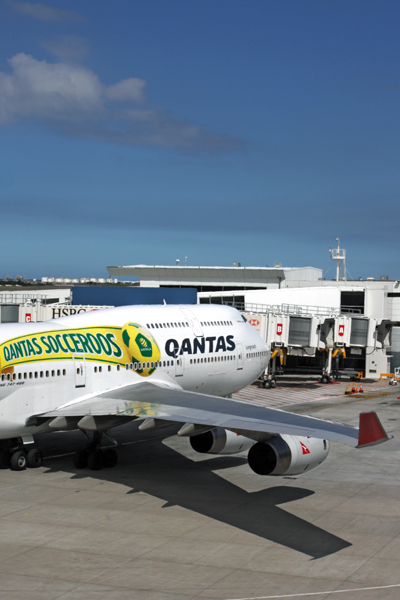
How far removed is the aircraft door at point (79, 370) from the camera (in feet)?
79.9

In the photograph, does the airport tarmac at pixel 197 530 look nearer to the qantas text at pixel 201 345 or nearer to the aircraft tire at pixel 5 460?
the aircraft tire at pixel 5 460

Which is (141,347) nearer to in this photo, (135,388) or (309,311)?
(135,388)

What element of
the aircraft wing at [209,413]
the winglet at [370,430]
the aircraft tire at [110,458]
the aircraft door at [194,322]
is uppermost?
the aircraft door at [194,322]

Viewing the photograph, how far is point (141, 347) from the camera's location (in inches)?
Answer: 1051

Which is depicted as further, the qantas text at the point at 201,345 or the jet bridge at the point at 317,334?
the jet bridge at the point at 317,334

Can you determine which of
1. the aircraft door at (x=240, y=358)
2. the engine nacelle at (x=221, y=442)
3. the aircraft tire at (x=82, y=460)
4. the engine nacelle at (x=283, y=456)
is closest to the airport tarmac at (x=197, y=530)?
the aircraft tire at (x=82, y=460)

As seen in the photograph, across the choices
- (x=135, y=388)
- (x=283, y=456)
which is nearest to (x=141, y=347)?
(x=135, y=388)

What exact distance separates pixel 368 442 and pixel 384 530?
19.0 ft

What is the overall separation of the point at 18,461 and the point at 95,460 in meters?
2.97

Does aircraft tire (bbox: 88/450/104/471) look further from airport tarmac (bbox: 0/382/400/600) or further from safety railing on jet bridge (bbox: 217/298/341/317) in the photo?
safety railing on jet bridge (bbox: 217/298/341/317)

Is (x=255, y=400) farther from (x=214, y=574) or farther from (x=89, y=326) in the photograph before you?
(x=214, y=574)

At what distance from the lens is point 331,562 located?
620 inches

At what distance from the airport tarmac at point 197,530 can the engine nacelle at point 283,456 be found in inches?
59.5

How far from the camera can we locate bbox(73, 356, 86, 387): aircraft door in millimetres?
24344
